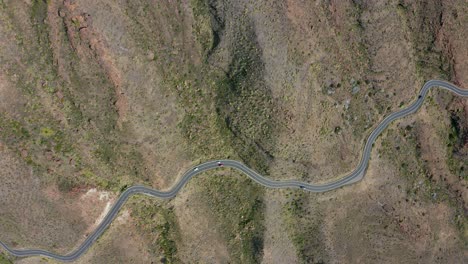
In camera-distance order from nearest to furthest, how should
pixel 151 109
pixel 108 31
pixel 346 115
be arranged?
pixel 108 31 < pixel 151 109 < pixel 346 115

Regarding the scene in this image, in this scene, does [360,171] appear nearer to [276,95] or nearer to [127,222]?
[276,95]

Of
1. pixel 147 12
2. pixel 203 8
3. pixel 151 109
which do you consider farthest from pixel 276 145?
pixel 147 12

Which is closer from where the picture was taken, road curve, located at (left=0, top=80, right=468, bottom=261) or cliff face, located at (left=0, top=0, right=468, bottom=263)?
cliff face, located at (left=0, top=0, right=468, bottom=263)

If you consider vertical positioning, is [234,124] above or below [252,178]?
above

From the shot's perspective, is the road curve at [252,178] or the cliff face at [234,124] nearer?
the cliff face at [234,124]
